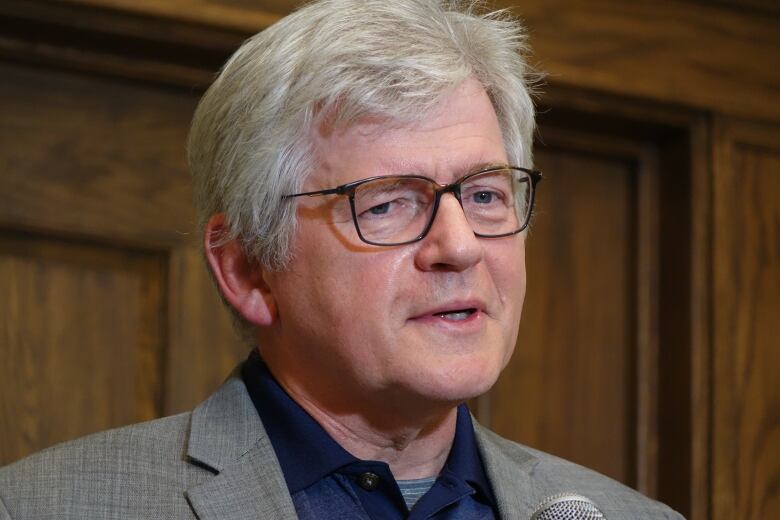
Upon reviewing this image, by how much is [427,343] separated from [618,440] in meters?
1.31

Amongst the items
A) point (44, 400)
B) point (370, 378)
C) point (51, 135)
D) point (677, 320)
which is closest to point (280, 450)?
point (370, 378)

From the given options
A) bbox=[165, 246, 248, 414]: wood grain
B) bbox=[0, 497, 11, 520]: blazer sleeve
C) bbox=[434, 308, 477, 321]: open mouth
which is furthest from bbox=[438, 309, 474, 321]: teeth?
bbox=[165, 246, 248, 414]: wood grain

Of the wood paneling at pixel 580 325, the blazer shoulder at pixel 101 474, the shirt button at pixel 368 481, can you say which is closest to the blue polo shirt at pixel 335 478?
the shirt button at pixel 368 481

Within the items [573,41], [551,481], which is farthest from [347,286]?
[573,41]

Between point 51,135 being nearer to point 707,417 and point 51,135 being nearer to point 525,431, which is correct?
point 525,431

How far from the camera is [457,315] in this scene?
1849 millimetres

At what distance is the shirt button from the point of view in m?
1.88

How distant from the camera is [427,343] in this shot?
1.81 metres

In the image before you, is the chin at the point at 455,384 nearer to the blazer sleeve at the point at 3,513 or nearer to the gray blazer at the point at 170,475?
the gray blazer at the point at 170,475

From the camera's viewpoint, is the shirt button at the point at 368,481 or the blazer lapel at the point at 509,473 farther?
the blazer lapel at the point at 509,473

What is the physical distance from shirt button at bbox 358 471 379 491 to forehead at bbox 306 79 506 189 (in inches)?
15.1

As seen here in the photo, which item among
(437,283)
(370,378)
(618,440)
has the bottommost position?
(618,440)

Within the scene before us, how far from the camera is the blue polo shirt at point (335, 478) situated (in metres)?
1.85

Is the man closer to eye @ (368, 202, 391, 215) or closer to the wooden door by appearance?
eye @ (368, 202, 391, 215)
